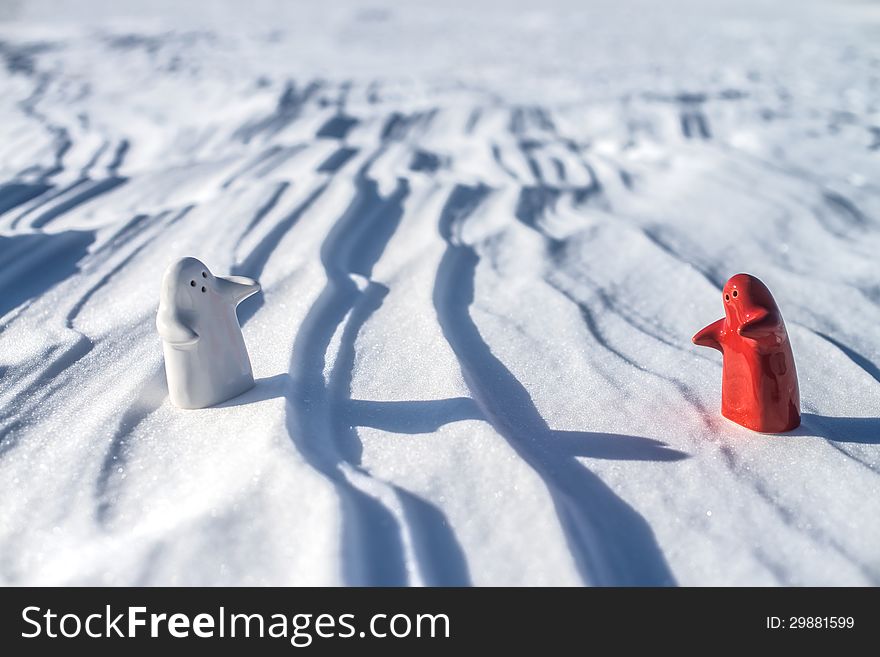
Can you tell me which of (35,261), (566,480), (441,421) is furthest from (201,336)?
(35,261)

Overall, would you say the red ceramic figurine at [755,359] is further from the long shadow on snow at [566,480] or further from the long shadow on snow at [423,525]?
the long shadow on snow at [423,525]

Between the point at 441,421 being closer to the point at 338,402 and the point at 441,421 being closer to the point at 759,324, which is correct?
the point at 338,402

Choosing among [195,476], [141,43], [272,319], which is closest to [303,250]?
[272,319]

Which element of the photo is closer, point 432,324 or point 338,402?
point 338,402

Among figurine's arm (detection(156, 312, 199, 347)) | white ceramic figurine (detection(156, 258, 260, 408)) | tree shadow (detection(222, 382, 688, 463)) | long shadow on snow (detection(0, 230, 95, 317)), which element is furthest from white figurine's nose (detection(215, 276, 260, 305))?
long shadow on snow (detection(0, 230, 95, 317))

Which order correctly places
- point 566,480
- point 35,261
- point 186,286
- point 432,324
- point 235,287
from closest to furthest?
1. point 566,480
2. point 186,286
3. point 235,287
4. point 432,324
5. point 35,261

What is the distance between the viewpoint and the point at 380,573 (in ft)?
4.75

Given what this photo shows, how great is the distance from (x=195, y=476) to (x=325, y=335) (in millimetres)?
744

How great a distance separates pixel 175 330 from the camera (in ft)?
5.94

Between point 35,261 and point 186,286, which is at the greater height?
point 186,286

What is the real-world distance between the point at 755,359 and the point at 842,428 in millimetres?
352

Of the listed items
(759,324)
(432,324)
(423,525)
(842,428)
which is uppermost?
(759,324)

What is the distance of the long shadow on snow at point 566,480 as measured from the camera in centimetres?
150

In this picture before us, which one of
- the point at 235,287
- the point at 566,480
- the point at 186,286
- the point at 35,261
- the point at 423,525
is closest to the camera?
the point at 423,525
